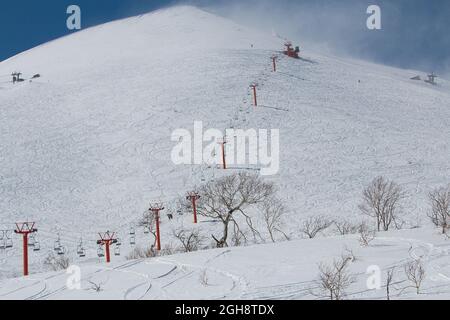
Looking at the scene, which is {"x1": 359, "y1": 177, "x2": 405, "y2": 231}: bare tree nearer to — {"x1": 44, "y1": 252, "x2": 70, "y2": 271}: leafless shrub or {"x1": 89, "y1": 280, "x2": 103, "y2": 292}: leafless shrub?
{"x1": 44, "y1": 252, "x2": 70, "y2": 271}: leafless shrub

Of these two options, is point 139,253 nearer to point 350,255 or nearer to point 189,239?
point 189,239

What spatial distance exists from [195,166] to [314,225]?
40.2 ft

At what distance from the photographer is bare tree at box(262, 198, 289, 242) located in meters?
25.4

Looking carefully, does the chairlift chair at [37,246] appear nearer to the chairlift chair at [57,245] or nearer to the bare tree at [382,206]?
the chairlift chair at [57,245]

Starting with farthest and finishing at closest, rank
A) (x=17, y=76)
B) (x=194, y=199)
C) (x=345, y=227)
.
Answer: (x=17, y=76) → (x=194, y=199) → (x=345, y=227)

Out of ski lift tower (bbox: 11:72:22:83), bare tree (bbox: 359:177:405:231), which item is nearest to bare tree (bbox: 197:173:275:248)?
bare tree (bbox: 359:177:405:231)

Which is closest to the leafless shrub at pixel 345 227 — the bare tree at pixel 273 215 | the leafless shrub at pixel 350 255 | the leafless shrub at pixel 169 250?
Answer: the bare tree at pixel 273 215

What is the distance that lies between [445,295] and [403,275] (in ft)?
5.97

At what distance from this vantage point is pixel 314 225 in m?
25.9

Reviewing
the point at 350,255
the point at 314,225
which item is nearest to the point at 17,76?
the point at 314,225

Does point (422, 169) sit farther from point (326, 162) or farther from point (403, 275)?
point (403, 275)

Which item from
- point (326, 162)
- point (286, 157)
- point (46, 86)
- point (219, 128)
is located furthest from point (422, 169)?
point (46, 86)

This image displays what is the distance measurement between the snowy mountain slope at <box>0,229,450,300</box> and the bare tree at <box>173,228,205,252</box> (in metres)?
4.13

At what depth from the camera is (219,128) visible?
43.5 m
